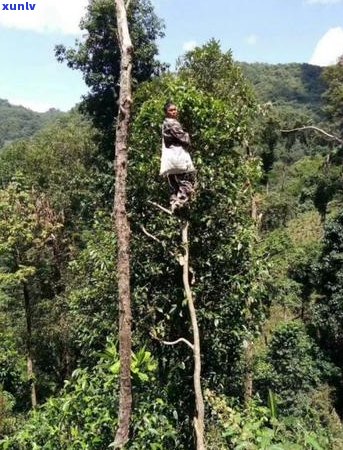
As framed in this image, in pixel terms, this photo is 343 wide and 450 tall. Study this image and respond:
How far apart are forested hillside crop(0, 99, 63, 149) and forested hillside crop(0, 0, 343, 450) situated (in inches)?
2590

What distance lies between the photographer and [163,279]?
213 inches

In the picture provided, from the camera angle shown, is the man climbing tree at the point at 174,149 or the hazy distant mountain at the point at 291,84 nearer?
the man climbing tree at the point at 174,149

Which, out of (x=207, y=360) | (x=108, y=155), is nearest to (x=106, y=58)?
(x=108, y=155)

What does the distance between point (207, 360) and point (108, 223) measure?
2.21m

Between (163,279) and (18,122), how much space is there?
100 metres

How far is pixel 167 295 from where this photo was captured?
17.3ft

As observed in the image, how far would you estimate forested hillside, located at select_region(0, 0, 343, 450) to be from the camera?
166 inches

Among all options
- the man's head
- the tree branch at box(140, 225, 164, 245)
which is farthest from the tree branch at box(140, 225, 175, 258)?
the man's head

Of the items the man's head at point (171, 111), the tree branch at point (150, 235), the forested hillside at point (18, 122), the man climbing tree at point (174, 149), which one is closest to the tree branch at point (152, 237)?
the tree branch at point (150, 235)

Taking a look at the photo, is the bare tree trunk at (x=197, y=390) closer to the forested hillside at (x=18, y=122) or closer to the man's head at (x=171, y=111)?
the man's head at (x=171, y=111)

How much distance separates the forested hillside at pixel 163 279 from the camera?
421 centimetres

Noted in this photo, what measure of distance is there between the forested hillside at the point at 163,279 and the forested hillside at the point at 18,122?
6579 centimetres

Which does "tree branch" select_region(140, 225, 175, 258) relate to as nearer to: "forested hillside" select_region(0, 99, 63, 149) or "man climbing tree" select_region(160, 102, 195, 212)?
"man climbing tree" select_region(160, 102, 195, 212)

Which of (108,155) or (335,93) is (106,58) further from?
(335,93)
